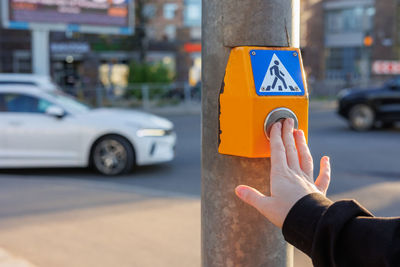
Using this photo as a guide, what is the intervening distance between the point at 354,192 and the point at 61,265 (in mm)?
4030

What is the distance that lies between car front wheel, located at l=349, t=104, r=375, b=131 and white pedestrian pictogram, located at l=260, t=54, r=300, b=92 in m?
12.6

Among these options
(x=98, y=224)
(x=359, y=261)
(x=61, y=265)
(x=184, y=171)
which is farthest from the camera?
(x=184, y=171)

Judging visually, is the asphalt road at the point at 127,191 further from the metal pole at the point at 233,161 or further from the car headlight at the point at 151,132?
the metal pole at the point at 233,161

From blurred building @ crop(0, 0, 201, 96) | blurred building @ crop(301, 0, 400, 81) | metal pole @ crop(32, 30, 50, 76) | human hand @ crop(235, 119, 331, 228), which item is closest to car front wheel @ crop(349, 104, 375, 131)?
human hand @ crop(235, 119, 331, 228)

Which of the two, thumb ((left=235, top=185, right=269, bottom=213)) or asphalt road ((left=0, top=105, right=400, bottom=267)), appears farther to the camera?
asphalt road ((left=0, top=105, right=400, bottom=267))

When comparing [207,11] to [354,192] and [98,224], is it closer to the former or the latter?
[98,224]

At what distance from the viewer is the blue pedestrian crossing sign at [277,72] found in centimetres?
146

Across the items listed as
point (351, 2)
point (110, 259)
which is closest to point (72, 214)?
point (110, 259)

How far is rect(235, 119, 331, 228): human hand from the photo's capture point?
1.23m

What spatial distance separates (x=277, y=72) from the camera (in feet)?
4.92

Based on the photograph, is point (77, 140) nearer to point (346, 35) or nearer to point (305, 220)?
point (305, 220)

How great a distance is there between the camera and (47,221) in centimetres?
534

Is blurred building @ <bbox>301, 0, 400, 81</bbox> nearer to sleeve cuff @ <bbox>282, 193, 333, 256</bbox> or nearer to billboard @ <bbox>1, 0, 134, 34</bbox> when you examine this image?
billboard @ <bbox>1, 0, 134, 34</bbox>

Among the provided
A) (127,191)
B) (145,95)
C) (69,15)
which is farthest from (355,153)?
(69,15)
